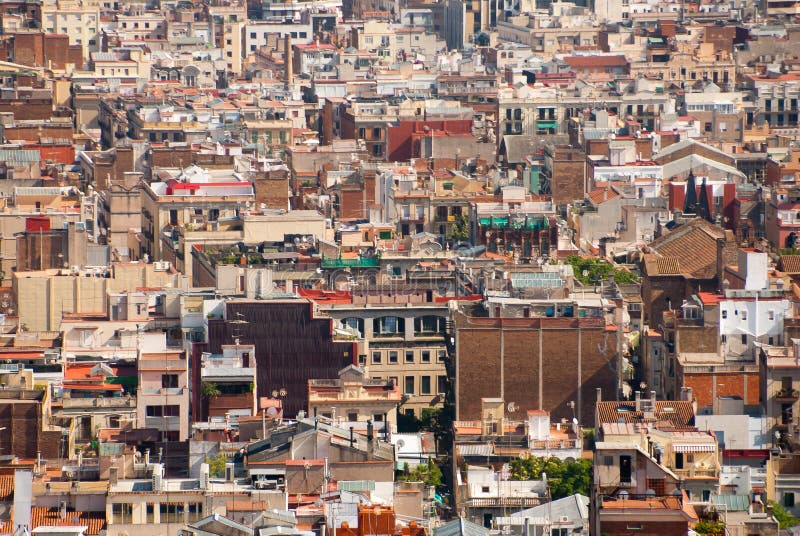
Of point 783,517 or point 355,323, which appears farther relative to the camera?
point 355,323

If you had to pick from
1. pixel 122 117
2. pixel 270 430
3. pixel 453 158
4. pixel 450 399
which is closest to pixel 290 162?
pixel 453 158

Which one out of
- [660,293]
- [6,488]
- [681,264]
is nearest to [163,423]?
Answer: [6,488]

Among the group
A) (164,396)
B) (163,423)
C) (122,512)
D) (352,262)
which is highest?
(352,262)

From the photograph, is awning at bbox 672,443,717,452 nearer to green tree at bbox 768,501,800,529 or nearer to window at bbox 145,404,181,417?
green tree at bbox 768,501,800,529

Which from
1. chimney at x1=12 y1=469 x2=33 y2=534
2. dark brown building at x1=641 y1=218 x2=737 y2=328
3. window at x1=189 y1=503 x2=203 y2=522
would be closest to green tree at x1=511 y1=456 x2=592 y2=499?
window at x1=189 y1=503 x2=203 y2=522

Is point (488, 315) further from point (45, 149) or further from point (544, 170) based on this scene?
point (45, 149)

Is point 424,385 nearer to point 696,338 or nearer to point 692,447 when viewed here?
point 696,338
